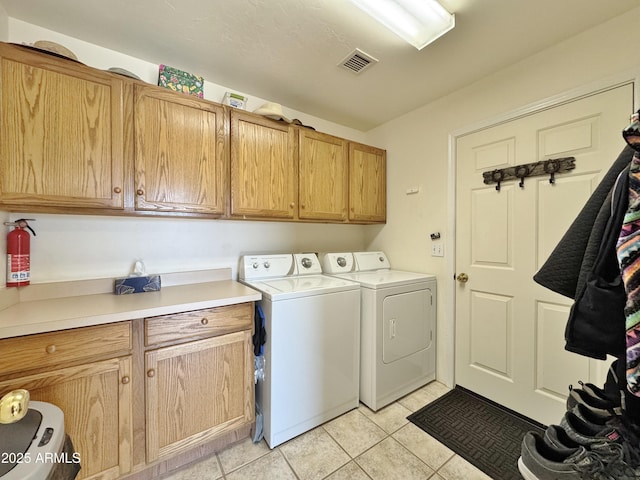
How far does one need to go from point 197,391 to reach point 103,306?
67cm

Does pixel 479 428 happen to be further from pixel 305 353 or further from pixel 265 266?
pixel 265 266

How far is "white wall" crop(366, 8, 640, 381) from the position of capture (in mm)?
1454

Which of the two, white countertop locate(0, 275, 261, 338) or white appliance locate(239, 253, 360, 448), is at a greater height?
white countertop locate(0, 275, 261, 338)

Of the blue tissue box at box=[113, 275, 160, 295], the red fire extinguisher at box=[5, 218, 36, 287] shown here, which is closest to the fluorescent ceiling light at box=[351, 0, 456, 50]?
the blue tissue box at box=[113, 275, 160, 295]

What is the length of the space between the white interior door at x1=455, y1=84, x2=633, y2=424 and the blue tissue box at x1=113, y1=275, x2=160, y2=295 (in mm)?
2317

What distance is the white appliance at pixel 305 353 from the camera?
1.56 meters

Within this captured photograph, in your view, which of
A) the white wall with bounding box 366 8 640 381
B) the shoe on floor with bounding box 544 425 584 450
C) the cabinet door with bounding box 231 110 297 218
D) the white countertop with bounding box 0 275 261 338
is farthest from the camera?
the cabinet door with bounding box 231 110 297 218

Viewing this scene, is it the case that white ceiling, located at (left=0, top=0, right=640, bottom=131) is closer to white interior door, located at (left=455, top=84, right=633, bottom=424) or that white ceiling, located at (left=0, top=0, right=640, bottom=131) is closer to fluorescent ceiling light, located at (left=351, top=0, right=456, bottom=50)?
Answer: fluorescent ceiling light, located at (left=351, top=0, right=456, bottom=50)

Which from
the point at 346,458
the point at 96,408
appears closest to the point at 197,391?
the point at 96,408

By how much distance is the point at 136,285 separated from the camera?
164cm

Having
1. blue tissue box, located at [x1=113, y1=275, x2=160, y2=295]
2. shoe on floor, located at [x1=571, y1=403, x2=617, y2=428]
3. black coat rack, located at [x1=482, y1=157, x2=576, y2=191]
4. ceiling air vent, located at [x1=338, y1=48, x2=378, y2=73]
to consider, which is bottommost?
shoe on floor, located at [x1=571, y1=403, x2=617, y2=428]

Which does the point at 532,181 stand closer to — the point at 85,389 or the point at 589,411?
the point at 589,411

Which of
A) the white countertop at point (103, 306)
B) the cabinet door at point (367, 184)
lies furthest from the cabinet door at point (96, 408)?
the cabinet door at point (367, 184)

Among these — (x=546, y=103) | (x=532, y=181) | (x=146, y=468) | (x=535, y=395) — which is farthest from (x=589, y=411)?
(x=146, y=468)
